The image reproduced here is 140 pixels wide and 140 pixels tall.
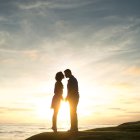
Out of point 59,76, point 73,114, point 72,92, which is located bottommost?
point 73,114

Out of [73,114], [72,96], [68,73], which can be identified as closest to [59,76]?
[68,73]

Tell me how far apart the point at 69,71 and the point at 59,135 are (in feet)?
14.0

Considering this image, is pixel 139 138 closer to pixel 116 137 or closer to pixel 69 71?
pixel 116 137

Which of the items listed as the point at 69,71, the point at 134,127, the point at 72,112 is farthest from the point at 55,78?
the point at 134,127

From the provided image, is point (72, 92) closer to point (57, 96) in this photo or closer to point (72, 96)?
point (72, 96)

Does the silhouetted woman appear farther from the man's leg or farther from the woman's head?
the man's leg

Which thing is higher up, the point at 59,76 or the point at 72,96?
the point at 59,76

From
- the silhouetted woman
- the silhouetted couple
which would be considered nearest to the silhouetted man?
the silhouetted couple

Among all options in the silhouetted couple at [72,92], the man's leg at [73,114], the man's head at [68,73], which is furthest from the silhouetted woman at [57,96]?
the man's leg at [73,114]

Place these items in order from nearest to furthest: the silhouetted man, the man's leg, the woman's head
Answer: the silhouetted man, the man's leg, the woman's head

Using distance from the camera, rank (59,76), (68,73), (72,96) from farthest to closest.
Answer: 1. (59,76)
2. (72,96)
3. (68,73)

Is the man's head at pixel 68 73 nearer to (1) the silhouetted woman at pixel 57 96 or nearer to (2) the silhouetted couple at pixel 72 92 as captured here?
(2) the silhouetted couple at pixel 72 92

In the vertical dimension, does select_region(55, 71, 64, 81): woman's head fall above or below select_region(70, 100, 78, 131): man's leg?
above

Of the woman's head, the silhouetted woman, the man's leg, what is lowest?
the man's leg
